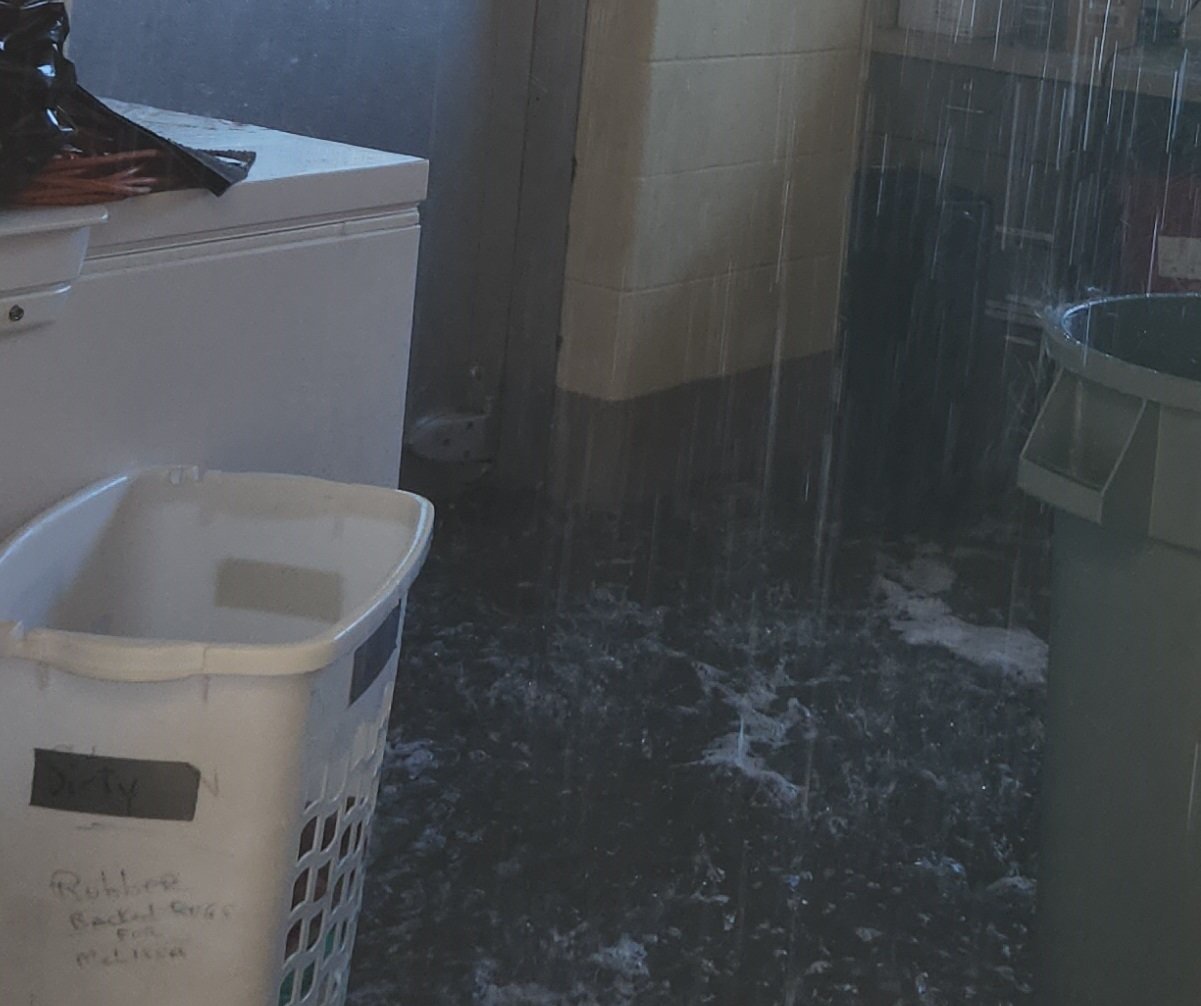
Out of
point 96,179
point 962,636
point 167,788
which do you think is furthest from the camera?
point 962,636

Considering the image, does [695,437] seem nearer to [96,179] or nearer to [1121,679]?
[1121,679]

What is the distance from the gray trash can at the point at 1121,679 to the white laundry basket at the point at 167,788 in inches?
20.0

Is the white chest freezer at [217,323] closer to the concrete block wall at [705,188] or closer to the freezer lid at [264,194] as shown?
the freezer lid at [264,194]

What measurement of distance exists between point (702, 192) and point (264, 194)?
1684mm

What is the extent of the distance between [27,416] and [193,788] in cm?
28

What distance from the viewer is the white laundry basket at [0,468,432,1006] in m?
0.94

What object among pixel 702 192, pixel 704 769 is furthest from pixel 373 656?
pixel 702 192

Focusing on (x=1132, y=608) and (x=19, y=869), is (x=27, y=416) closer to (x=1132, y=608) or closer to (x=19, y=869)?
(x=19, y=869)

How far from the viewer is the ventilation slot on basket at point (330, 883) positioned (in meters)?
1.05

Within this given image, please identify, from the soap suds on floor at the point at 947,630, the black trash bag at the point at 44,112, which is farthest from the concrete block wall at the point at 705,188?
the black trash bag at the point at 44,112

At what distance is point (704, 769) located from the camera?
1.99 meters

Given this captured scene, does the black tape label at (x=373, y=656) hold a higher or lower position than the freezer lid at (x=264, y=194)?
lower

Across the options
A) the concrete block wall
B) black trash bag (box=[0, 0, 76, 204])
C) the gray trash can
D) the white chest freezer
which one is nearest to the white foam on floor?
the concrete block wall

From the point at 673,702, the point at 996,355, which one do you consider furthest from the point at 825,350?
the point at 673,702
